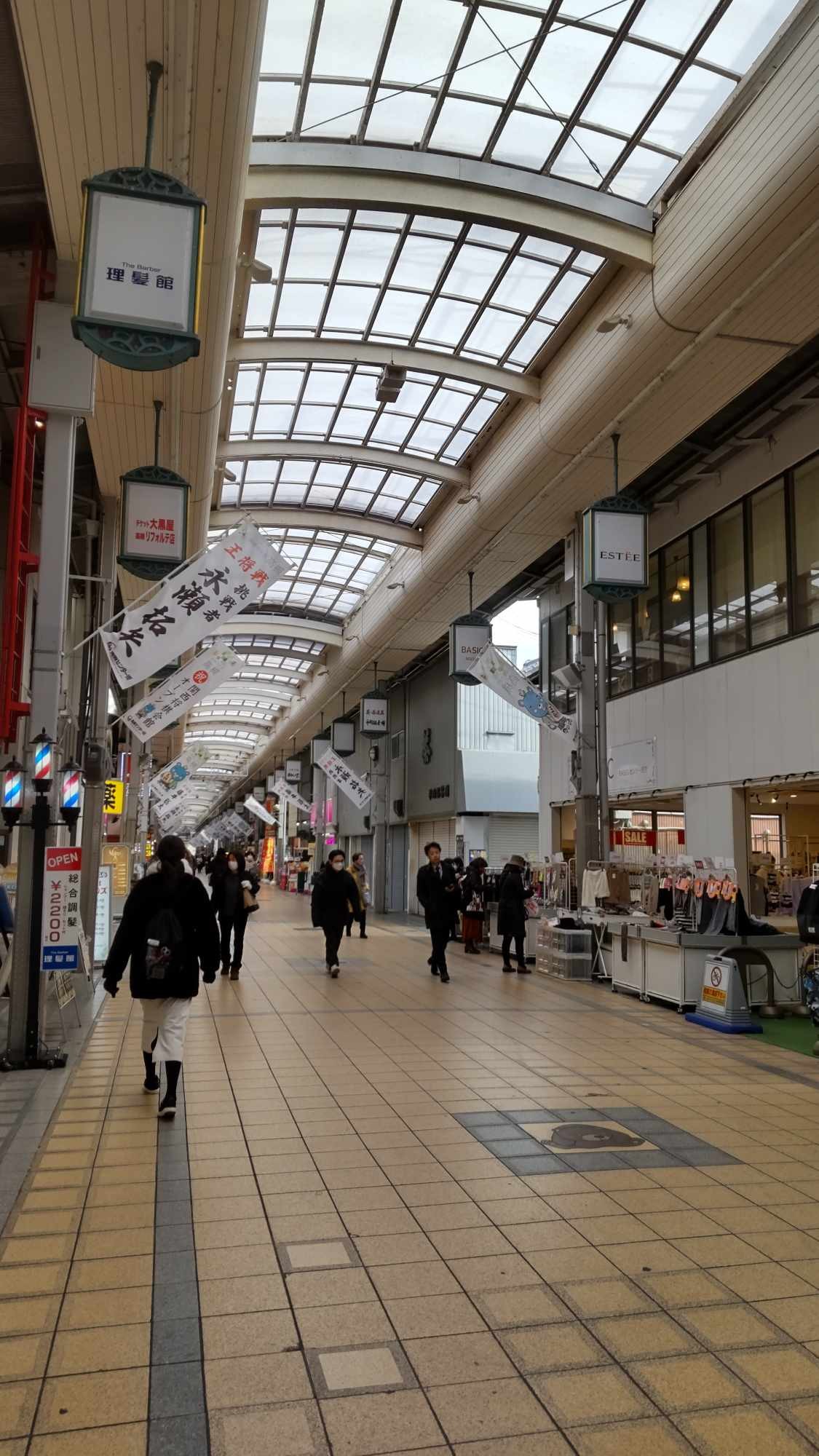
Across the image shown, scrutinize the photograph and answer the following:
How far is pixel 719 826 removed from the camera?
1393 cm

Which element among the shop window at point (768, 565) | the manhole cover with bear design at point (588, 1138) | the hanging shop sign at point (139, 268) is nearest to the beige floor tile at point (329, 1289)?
the manhole cover with bear design at point (588, 1138)

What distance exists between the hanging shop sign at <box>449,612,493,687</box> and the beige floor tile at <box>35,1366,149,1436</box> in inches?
488

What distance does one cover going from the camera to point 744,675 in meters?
13.5

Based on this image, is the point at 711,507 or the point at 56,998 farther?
the point at 711,507

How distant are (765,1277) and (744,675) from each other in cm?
1067

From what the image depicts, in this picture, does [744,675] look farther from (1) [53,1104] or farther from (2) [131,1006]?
(1) [53,1104]

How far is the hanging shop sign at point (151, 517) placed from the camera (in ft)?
32.8

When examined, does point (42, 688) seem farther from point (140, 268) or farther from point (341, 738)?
point (341, 738)

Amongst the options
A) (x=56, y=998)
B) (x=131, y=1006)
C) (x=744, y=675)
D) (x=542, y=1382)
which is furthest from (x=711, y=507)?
(x=542, y=1382)

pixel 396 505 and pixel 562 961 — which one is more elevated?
pixel 396 505

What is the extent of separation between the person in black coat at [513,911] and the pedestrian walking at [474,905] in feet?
9.12

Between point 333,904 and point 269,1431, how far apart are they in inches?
378

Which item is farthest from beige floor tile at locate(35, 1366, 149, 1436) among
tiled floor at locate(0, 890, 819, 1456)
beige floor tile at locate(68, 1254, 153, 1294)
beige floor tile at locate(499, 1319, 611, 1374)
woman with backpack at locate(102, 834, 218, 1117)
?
woman with backpack at locate(102, 834, 218, 1117)

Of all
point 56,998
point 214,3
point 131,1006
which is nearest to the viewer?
point 214,3
